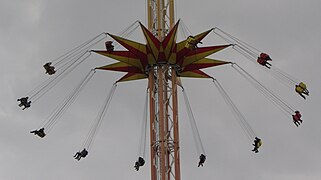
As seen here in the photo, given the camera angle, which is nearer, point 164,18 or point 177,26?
point 177,26

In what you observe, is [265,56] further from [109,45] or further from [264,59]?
[109,45]

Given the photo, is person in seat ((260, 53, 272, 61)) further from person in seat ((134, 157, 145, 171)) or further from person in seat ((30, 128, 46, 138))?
person in seat ((30, 128, 46, 138))

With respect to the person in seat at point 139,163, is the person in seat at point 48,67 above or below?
above

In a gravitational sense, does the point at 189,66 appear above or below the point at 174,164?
above

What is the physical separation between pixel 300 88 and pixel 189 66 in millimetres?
5462

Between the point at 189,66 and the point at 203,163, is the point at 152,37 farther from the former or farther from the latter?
the point at 203,163

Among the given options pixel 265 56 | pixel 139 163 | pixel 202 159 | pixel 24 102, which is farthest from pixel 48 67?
Result: pixel 265 56

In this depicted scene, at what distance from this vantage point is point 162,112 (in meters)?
36.1

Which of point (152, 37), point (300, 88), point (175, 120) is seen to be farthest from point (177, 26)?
point (300, 88)

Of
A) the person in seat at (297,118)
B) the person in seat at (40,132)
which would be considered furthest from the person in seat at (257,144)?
the person in seat at (40,132)

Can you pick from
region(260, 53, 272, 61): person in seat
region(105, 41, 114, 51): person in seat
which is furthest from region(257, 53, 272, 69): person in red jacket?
region(105, 41, 114, 51): person in seat

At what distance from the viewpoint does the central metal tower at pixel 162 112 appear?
116ft

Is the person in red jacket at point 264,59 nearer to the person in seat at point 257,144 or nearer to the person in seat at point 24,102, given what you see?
the person in seat at point 257,144

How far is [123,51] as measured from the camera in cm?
3722
